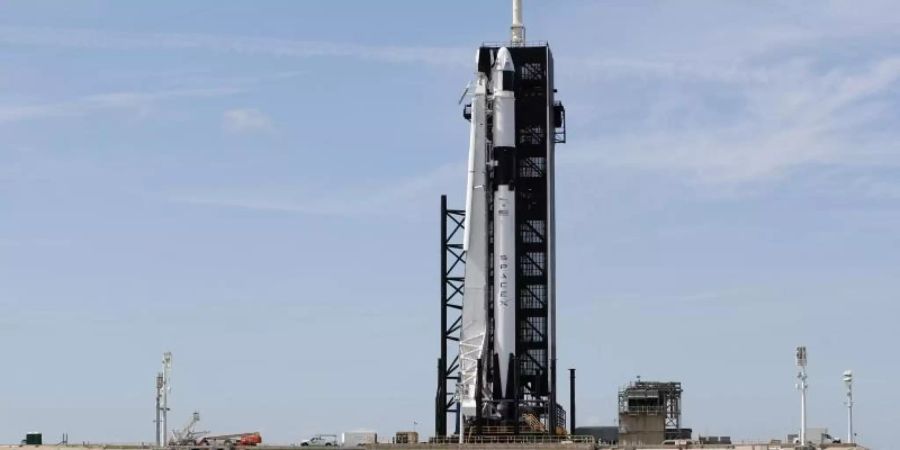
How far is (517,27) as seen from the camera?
155875 millimetres

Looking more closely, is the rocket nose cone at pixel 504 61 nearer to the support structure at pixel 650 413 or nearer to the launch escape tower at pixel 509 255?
the launch escape tower at pixel 509 255

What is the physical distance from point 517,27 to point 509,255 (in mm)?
20083

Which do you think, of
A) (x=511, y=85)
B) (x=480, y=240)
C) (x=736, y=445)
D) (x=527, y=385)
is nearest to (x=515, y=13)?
(x=511, y=85)

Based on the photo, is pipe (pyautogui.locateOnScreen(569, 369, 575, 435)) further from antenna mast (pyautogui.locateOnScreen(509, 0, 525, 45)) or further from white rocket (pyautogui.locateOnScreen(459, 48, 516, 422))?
antenna mast (pyautogui.locateOnScreen(509, 0, 525, 45))

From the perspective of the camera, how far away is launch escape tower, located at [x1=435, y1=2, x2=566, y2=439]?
149125mm

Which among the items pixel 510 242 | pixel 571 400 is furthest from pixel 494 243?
pixel 571 400

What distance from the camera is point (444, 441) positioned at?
147000 millimetres

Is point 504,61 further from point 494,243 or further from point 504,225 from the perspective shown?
point 494,243

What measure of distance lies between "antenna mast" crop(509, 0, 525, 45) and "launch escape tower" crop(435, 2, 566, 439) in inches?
62.0

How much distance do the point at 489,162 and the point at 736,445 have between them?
101 feet

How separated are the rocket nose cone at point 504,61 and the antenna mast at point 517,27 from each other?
336cm

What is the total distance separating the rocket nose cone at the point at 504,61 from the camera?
152 meters

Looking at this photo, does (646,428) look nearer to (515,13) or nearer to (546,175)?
(546,175)

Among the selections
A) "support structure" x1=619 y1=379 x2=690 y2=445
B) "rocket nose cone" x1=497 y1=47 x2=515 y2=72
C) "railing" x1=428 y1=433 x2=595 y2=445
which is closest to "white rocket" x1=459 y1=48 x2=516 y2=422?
"rocket nose cone" x1=497 y1=47 x2=515 y2=72
